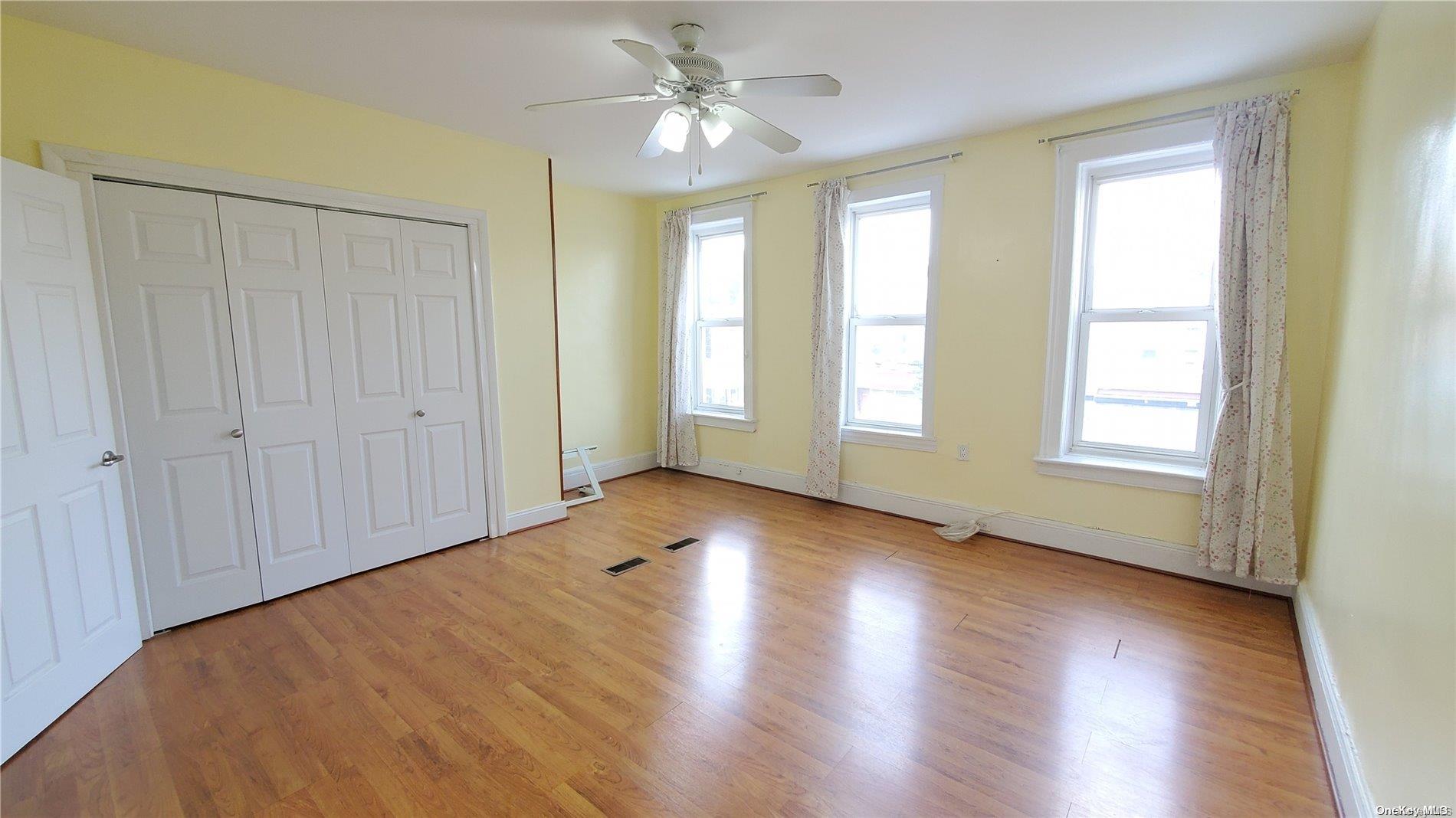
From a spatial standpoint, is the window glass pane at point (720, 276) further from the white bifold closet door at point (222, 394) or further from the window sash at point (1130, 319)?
the white bifold closet door at point (222, 394)

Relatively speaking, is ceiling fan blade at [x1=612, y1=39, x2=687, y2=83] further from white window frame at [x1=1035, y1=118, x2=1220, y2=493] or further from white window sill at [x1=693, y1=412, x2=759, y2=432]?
white window sill at [x1=693, y1=412, x2=759, y2=432]

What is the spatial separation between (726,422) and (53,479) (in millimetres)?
4129

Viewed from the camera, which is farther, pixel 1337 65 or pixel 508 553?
pixel 508 553

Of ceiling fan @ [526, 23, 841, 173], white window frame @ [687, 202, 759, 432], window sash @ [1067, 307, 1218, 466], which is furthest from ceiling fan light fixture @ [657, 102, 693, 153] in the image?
window sash @ [1067, 307, 1218, 466]

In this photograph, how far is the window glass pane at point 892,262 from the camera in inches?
162

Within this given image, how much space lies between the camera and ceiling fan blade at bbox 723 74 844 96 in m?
2.10

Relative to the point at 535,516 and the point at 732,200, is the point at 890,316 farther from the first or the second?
the point at 535,516

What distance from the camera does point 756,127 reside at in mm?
2523

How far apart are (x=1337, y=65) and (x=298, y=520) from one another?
18.6ft

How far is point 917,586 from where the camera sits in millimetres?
3080

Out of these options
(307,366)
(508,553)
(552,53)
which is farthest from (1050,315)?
(307,366)

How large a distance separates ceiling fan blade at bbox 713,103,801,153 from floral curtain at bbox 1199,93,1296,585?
226cm

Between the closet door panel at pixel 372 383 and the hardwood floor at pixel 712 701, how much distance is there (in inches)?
12.9

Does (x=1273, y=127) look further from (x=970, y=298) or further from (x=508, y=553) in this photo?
(x=508, y=553)
